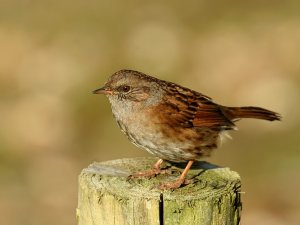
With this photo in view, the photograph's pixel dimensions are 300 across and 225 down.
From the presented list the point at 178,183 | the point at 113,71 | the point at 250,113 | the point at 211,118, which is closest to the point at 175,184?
the point at 178,183

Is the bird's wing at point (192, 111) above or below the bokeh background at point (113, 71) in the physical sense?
below

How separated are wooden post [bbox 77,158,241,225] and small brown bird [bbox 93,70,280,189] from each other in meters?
0.78

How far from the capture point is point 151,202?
4.86 m

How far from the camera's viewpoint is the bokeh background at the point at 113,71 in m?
10.4

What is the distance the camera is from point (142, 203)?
191 inches

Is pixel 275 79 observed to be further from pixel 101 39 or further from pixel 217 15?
pixel 101 39

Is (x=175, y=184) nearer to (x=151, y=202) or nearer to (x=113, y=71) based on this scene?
(x=151, y=202)

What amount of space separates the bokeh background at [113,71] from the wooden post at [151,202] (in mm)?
4585

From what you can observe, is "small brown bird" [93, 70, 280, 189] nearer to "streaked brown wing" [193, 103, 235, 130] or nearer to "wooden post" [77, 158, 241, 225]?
"streaked brown wing" [193, 103, 235, 130]

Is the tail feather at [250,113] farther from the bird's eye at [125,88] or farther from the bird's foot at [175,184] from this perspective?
the bird's foot at [175,184]

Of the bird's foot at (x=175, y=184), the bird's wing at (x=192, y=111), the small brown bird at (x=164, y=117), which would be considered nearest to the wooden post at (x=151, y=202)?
the bird's foot at (x=175, y=184)

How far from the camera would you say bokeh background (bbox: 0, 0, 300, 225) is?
10.4m

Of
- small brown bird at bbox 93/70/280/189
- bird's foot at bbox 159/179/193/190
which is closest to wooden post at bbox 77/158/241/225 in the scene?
bird's foot at bbox 159/179/193/190

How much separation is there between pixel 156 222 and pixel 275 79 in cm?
798
